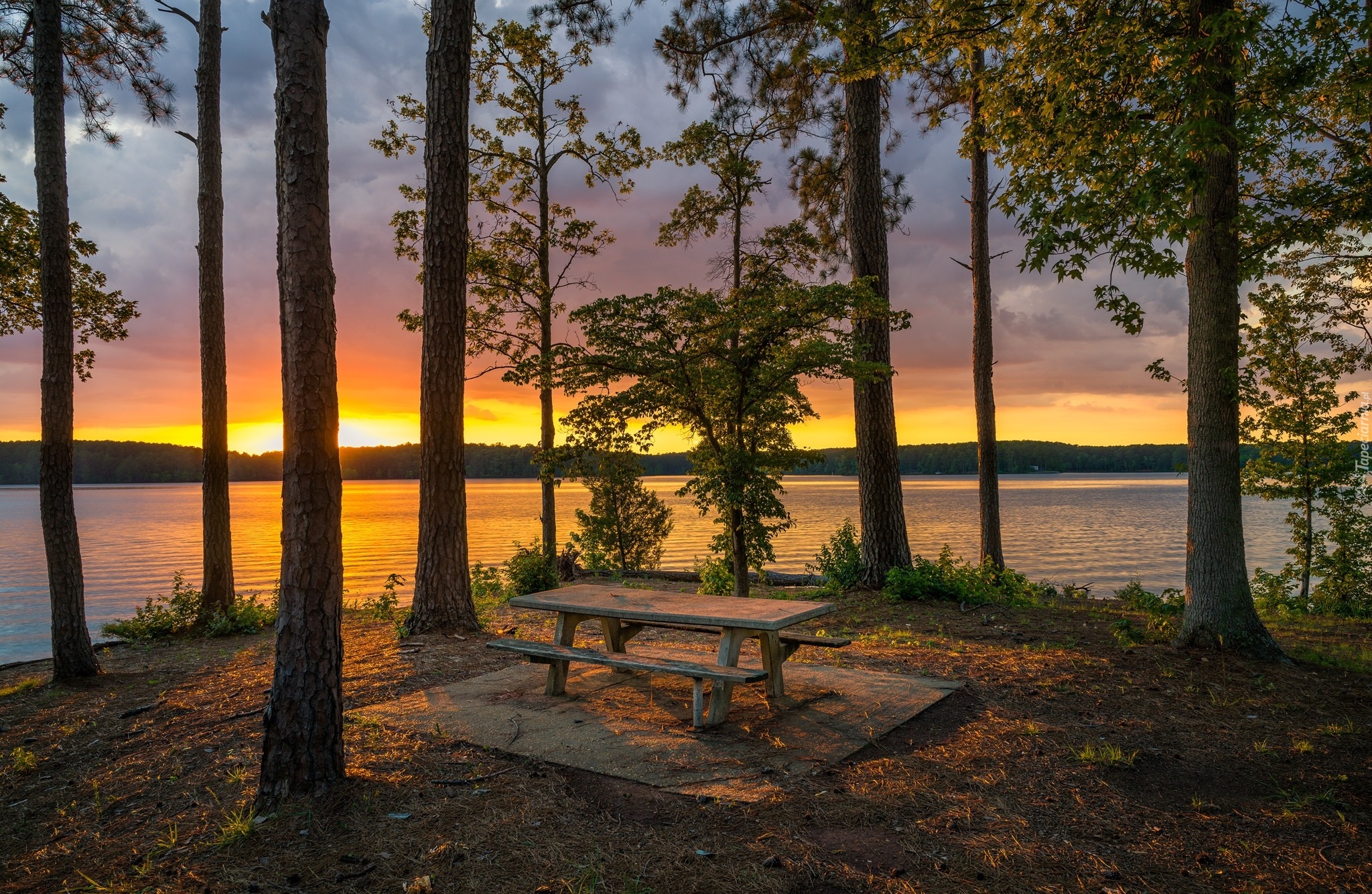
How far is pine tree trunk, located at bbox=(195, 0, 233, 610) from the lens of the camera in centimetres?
958

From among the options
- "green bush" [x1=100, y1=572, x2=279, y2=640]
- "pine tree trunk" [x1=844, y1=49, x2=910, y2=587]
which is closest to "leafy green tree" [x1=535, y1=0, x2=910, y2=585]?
"pine tree trunk" [x1=844, y1=49, x2=910, y2=587]

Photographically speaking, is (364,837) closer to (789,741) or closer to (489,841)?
(489,841)

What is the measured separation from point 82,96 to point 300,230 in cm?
789

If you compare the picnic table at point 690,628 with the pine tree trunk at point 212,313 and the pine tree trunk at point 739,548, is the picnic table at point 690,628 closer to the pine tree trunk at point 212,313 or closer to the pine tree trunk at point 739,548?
the pine tree trunk at point 739,548

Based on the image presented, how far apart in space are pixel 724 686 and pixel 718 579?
23.1 ft

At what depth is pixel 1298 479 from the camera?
37.9 feet

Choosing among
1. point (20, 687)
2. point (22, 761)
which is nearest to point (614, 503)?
point (20, 687)

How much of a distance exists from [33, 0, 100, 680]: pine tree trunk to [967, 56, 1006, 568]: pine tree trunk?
11.8 m

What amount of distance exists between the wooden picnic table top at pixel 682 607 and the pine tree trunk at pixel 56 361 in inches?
184

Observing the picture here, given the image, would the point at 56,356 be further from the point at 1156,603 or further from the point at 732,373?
the point at 1156,603

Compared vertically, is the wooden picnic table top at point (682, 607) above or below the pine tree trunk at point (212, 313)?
below

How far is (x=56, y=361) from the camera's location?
6.55 metres

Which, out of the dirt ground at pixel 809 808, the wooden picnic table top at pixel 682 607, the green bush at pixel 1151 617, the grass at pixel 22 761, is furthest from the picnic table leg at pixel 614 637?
the green bush at pixel 1151 617

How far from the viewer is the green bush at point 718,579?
36.6 ft
